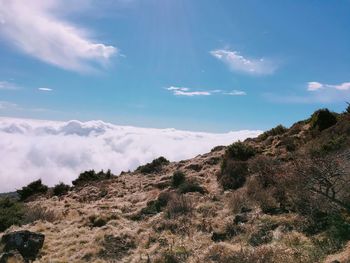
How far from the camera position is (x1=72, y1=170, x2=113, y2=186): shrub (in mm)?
38509

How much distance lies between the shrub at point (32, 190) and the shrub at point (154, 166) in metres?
9.77

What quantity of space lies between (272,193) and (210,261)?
598 centimetres

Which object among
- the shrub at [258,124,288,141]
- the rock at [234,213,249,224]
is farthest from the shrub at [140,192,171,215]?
the shrub at [258,124,288,141]

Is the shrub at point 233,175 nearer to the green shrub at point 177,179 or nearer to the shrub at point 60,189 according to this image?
the green shrub at point 177,179

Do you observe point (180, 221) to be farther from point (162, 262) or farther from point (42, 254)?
point (42, 254)

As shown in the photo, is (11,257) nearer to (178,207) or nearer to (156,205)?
(178,207)

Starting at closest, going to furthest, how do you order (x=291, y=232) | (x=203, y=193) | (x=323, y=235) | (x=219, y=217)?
(x=323, y=235) < (x=291, y=232) < (x=219, y=217) < (x=203, y=193)

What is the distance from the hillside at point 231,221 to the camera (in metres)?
10.9

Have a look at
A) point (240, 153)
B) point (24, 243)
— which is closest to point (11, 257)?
point (24, 243)

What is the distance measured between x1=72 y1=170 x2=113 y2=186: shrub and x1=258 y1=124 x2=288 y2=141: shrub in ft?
51.8

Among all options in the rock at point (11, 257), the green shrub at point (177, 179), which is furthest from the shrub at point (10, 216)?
the green shrub at point (177, 179)

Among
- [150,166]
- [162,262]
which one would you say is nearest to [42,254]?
[162,262]

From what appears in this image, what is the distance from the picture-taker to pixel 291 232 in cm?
1175

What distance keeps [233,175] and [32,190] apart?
23.2 metres
